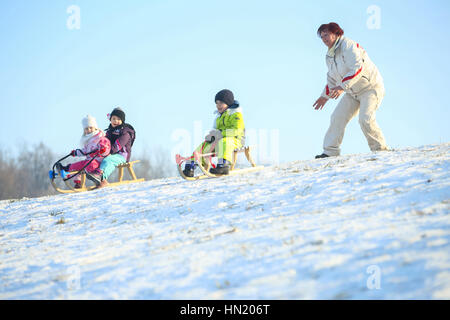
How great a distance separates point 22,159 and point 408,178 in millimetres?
53400

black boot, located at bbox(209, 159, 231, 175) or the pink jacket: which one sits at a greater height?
the pink jacket

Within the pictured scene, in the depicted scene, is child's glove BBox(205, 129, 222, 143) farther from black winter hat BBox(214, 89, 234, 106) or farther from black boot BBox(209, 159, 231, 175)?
black boot BBox(209, 159, 231, 175)

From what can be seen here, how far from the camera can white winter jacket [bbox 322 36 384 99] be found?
695 centimetres

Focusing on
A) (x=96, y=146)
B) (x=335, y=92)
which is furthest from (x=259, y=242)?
(x=96, y=146)

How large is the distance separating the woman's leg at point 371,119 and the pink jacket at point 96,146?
4.90 meters

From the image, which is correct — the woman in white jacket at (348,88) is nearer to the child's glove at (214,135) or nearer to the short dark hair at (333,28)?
the short dark hair at (333,28)

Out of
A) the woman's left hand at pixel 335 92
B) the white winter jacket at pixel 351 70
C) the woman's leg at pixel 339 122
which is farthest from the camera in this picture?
the woman's leg at pixel 339 122

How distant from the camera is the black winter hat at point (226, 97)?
7130 millimetres

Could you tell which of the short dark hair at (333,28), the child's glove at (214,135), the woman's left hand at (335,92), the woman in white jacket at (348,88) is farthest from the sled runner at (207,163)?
the short dark hair at (333,28)

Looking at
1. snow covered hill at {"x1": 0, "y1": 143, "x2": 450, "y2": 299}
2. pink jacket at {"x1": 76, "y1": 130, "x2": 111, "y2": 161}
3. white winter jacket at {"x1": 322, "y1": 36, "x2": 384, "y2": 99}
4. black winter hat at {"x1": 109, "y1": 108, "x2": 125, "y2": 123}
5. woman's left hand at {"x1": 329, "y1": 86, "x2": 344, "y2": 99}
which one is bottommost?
snow covered hill at {"x1": 0, "y1": 143, "x2": 450, "y2": 299}

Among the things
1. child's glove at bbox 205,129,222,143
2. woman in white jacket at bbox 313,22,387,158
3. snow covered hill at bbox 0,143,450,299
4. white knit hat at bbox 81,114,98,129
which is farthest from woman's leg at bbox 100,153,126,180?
woman in white jacket at bbox 313,22,387,158

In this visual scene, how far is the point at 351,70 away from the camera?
22.9 ft

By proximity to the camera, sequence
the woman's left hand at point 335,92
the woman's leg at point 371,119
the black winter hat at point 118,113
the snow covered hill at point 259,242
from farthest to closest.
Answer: the black winter hat at point 118,113
the woman's leg at point 371,119
the woman's left hand at point 335,92
the snow covered hill at point 259,242

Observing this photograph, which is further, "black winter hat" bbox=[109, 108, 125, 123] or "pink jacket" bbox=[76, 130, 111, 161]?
"black winter hat" bbox=[109, 108, 125, 123]
